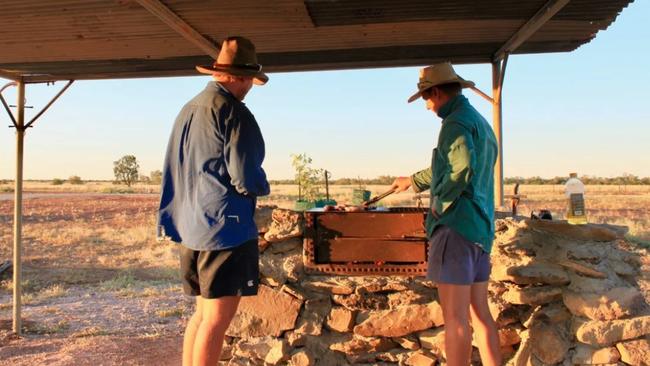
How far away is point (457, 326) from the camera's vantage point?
280 centimetres

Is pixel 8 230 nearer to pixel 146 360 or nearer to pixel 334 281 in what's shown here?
pixel 146 360

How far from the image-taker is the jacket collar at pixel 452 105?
117 inches

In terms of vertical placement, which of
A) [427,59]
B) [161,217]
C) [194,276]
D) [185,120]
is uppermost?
[427,59]

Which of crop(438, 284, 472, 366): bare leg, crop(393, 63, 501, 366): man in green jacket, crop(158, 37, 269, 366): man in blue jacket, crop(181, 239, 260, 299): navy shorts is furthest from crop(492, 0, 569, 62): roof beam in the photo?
crop(181, 239, 260, 299): navy shorts

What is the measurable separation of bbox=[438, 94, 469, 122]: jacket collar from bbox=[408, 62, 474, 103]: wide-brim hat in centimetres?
10

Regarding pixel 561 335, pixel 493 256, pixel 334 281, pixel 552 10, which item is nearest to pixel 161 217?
pixel 334 281

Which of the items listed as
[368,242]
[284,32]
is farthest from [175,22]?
[368,242]

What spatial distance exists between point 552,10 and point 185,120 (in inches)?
117

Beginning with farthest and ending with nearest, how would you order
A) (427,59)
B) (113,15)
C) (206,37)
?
Result: (427,59)
(206,37)
(113,15)

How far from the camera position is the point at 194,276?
113 inches

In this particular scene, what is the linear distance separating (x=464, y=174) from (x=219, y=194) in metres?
1.27

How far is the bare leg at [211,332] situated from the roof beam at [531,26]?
10.6ft

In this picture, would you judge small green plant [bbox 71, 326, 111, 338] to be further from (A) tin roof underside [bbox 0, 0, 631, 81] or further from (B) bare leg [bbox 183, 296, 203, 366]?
(B) bare leg [bbox 183, 296, 203, 366]

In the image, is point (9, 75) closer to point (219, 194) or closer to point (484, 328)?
point (219, 194)
